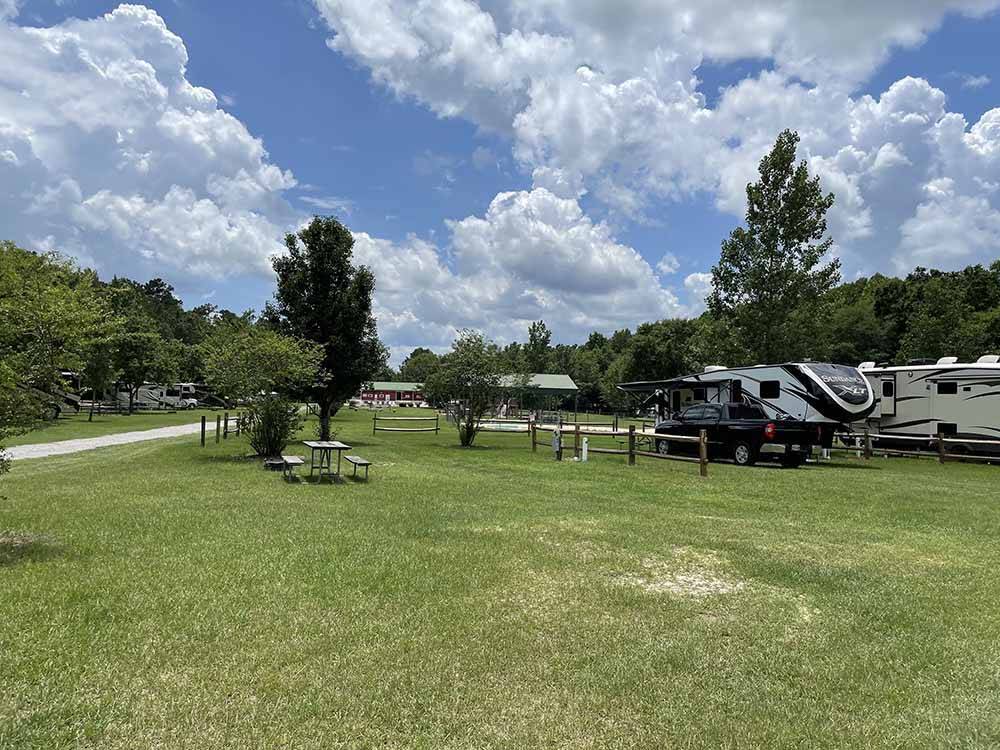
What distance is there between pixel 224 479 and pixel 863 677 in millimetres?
10142

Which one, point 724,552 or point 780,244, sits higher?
point 780,244

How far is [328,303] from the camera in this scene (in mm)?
22609

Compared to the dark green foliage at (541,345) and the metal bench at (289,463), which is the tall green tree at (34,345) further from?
the dark green foliage at (541,345)

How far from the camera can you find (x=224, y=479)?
11273 millimetres

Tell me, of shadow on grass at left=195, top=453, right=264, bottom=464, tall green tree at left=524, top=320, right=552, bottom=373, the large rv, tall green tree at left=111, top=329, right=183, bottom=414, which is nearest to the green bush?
shadow on grass at left=195, top=453, right=264, bottom=464

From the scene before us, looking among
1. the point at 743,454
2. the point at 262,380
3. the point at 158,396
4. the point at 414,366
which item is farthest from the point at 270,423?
the point at 414,366

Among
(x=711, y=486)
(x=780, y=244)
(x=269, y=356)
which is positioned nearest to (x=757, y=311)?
(x=780, y=244)

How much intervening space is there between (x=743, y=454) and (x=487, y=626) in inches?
526

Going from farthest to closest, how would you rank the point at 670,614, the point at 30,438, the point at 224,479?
the point at 30,438 < the point at 224,479 < the point at 670,614

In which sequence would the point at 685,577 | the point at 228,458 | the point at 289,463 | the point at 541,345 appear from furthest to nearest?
1. the point at 541,345
2. the point at 228,458
3. the point at 289,463
4. the point at 685,577

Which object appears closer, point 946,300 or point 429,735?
point 429,735

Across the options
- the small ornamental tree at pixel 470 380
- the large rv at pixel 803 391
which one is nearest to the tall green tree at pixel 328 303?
the small ornamental tree at pixel 470 380

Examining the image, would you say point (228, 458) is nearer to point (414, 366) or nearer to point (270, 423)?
point (270, 423)

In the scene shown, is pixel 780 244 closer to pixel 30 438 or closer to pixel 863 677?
pixel 863 677
